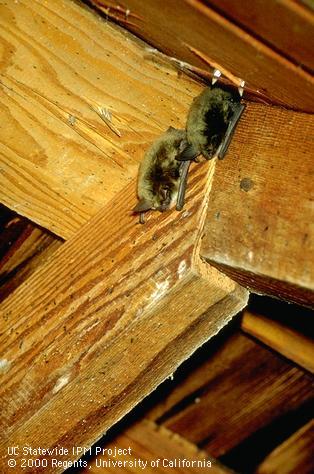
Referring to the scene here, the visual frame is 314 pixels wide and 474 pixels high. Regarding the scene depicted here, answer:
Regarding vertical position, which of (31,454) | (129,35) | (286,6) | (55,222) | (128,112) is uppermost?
(129,35)

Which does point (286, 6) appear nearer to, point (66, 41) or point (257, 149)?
point (257, 149)

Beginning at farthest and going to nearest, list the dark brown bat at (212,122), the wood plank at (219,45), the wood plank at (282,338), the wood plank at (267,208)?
the wood plank at (282,338) → the dark brown bat at (212,122) → the wood plank at (267,208) → the wood plank at (219,45)

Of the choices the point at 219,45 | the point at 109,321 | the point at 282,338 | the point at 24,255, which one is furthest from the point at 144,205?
the point at 282,338

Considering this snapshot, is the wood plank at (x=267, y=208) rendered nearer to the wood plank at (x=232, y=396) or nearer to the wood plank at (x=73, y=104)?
the wood plank at (x=73, y=104)

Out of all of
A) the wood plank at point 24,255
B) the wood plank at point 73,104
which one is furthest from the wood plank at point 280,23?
the wood plank at point 24,255

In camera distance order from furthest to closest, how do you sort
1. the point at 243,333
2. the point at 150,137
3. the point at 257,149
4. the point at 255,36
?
the point at 243,333
the point at 150,137
the point at 257,149
the point at 255,36

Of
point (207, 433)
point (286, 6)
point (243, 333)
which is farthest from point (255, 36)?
point (207, 433)

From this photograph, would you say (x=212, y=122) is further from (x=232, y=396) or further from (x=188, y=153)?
(x=232, y=396)
